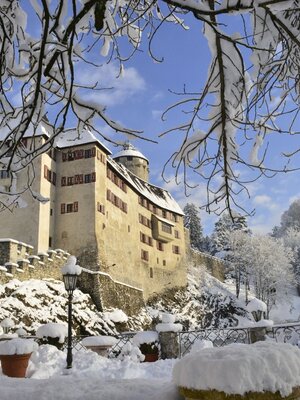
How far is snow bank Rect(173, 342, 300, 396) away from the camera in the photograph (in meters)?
2.25

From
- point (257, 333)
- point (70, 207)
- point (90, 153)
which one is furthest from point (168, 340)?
point (90, 153)

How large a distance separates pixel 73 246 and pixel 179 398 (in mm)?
30163

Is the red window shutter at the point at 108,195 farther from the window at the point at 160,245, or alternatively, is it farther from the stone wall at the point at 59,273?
the window at the point at 160,245

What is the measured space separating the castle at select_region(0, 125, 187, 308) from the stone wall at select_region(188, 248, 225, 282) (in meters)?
14.8

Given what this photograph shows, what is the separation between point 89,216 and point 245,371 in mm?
30544

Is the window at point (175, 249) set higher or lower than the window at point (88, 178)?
lower

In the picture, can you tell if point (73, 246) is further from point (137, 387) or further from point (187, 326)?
point (137, 387)

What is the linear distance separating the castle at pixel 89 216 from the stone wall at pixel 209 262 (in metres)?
14.8

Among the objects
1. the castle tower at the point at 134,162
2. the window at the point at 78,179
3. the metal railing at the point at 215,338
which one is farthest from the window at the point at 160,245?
the metal railing at the point at 215,338

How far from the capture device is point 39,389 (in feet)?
9.56

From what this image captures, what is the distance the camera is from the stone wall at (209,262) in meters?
58.0

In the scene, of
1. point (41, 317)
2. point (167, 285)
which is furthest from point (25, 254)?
point (167, 285)

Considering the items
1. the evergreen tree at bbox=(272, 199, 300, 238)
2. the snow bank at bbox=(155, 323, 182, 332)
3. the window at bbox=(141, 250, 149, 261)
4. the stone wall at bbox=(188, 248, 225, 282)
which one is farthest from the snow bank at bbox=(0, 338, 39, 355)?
the evergreen tree at bbox=(272, 199, 300, 238)

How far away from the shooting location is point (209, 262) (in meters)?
61.0
